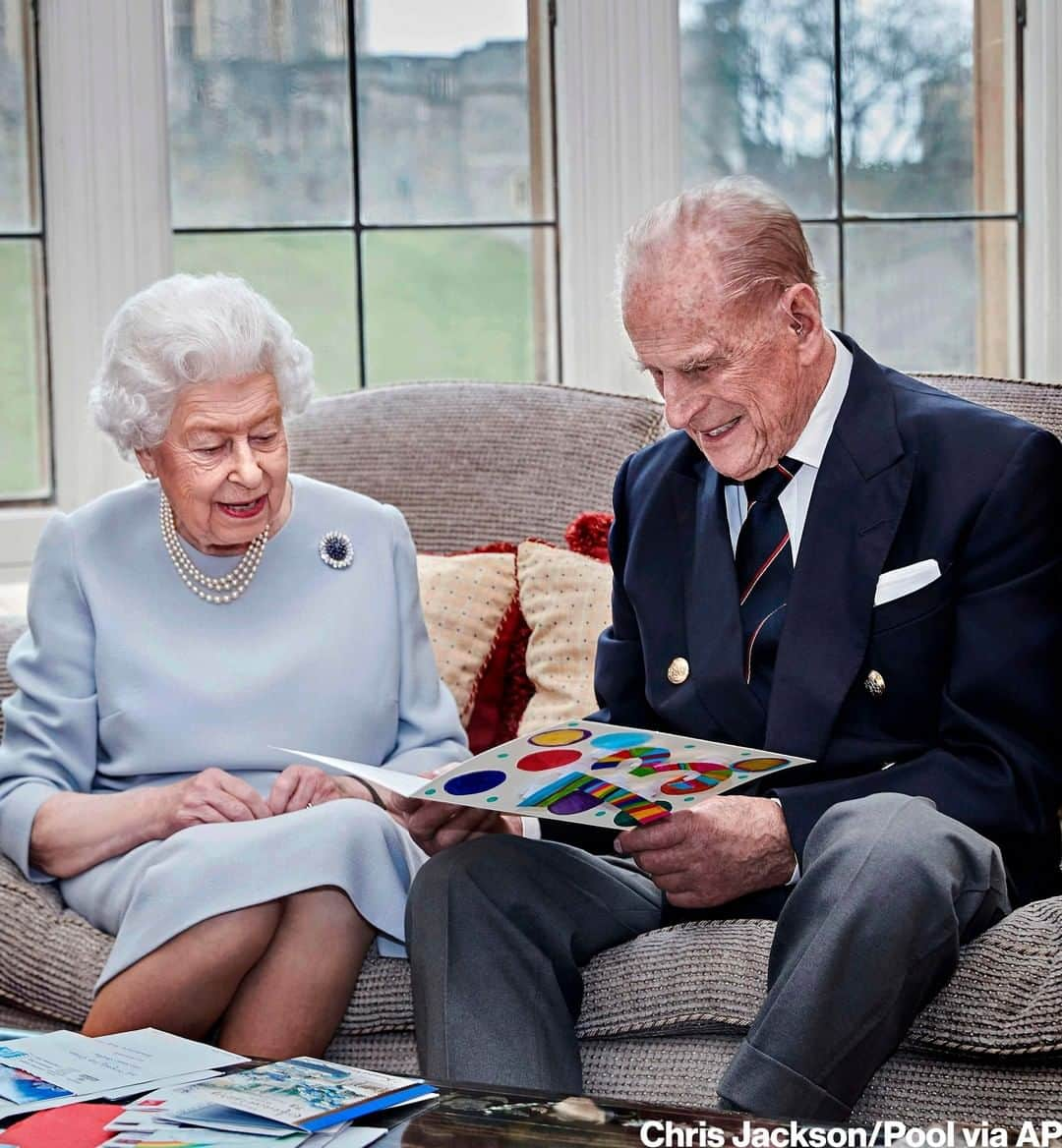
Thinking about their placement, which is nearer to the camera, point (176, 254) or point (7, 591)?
point (7, 591)

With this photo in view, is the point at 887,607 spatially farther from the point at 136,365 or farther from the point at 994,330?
the point at 994,330

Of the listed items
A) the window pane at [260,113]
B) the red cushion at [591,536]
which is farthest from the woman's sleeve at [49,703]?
the window pane at [260,113]

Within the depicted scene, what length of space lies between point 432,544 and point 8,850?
2.76ft

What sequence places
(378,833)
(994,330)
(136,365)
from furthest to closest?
1. (994,330)
2. (136,365)
3. (378,833)

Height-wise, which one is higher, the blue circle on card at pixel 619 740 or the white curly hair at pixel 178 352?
the white curly hair at pixel 178 352

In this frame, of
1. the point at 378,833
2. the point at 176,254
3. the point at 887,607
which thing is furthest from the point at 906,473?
the point at 176,254

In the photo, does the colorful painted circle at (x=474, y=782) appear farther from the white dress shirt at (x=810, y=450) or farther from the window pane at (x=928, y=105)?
the window pane at (x=928, y=105)

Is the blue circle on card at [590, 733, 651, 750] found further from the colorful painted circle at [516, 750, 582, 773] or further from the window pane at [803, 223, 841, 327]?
the window pane at [803, 223, 841, 327]

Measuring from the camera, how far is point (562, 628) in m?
2.26

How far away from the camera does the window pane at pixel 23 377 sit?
123 inches

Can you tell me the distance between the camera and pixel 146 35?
3043 millimetres

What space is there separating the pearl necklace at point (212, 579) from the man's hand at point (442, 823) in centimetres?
46

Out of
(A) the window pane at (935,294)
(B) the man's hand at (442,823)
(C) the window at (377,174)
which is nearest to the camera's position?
(B) the man's hand at (442,823)

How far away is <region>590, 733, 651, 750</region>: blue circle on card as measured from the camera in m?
1.38
